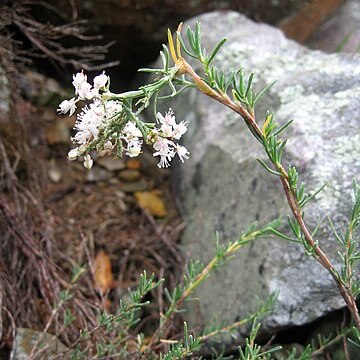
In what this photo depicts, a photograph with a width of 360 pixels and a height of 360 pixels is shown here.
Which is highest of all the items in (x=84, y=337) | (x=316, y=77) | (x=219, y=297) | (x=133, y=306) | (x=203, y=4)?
(x=203, y=4)

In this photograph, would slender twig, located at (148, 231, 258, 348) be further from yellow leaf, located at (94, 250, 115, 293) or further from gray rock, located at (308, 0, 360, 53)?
gray rock, located at (308, 0, 360, 53)

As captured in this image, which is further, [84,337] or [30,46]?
[30,46]

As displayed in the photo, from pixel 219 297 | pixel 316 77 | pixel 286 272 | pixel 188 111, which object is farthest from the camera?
pixel 188 111

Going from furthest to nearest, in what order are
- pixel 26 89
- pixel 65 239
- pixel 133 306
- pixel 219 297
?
pixel 26 89
pixel 65 239
pixel 219 297
pixel 133 306

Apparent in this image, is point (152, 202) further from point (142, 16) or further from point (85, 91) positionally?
point (85, 91)

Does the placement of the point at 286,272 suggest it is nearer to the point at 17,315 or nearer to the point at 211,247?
the point at 211,247

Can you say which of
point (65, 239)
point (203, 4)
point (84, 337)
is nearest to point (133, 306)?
point (84, 337)

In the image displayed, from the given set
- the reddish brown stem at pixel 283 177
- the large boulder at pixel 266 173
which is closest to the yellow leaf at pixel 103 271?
the large boulder at pixel 266 173
